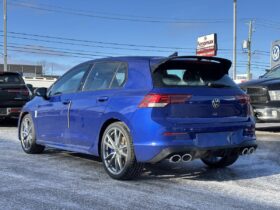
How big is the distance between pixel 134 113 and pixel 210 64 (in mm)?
1313

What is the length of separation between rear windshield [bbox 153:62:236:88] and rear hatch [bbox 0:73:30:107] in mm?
8511

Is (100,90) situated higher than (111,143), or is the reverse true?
(100,90)

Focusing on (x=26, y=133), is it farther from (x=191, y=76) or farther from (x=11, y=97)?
(x=11, y=97)

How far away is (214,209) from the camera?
5.14 metres

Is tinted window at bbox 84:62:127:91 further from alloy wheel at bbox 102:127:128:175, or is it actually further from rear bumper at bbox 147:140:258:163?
rear bumper at bbox 147:140:258:163

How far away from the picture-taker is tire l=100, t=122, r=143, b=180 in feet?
20.8

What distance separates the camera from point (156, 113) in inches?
237

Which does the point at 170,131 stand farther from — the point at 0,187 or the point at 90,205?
the point at 0,187

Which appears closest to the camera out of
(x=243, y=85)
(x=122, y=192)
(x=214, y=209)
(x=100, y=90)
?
(x=214, y=209)

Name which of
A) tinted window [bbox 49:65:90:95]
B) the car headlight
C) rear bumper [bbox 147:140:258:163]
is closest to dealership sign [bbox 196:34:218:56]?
the car headlight

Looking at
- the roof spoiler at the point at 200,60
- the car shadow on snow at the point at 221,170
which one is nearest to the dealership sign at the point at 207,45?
the car shadow on snow at the point at 221,170

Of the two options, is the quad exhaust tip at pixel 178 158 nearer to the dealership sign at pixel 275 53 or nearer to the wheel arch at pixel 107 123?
the wheel arch at pixel 107 123

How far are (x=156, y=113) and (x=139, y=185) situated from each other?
3.03ft

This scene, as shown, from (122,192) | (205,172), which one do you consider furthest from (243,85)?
(122,192)
